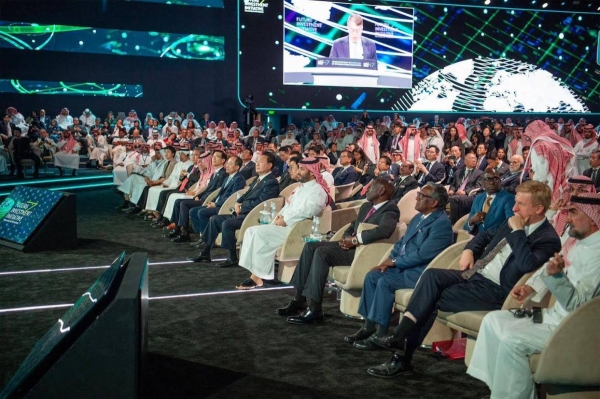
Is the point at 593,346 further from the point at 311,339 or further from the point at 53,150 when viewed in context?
the point at 53,150

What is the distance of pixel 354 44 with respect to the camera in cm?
1889

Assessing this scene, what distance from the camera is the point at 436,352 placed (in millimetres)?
4051

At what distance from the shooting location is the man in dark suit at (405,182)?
308 inches

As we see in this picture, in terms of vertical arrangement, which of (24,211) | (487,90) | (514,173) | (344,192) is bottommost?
(24,211)

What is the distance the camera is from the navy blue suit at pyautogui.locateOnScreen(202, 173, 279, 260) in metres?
6.55

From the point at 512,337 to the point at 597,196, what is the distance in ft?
2.59

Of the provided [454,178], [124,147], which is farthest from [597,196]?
[124,147]

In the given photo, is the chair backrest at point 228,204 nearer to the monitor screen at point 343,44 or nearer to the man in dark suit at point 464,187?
the man in dark suit at point 464,187

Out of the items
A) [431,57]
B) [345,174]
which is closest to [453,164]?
[345,174]

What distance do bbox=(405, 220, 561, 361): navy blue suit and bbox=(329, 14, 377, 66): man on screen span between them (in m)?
15.7

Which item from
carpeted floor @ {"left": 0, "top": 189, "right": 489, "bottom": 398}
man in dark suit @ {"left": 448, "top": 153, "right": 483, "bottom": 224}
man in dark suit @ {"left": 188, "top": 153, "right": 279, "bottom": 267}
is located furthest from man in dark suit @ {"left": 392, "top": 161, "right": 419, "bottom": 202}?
carpeted floor @ {"left": 0, "top": 189, "right": 489, "bottom": 398}

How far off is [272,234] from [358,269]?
55.1 inches

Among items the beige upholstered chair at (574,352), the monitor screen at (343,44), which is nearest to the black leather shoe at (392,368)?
the beige upholstered chair at (574,352)

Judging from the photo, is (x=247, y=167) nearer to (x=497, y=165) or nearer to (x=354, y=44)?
(x=497, y=165)
